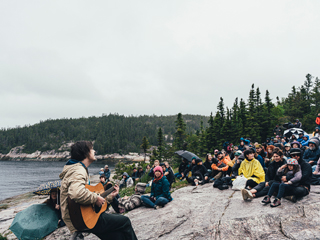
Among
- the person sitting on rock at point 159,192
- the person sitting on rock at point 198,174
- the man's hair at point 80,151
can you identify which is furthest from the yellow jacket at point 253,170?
the man's hair at point 80,151

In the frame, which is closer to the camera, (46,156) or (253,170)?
(253,170)

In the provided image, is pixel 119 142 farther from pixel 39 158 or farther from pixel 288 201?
pixel 288 201

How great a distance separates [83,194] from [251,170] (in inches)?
256

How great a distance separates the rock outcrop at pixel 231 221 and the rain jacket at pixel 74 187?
2.81 metres

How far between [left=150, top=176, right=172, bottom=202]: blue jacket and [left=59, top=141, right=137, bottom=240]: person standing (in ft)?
13.4

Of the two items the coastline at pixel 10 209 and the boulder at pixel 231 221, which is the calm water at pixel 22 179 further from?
the boulder at pixel 231 221

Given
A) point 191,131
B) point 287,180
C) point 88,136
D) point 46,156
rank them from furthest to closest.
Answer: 1. point 88,136
2. point 46,156
3. point 191,131
4. point 287,180

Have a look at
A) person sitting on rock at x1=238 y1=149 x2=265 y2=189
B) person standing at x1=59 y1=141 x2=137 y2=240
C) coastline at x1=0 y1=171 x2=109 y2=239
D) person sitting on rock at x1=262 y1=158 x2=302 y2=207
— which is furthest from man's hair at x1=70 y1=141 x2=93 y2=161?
coastline at x1=0 y1=171 x2=109 y2=239

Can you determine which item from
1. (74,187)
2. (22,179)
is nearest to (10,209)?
(74,187)

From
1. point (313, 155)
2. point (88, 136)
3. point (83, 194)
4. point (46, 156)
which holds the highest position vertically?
point (88, 136)

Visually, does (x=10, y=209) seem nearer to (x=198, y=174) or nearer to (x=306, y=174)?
(x=198, y=174)

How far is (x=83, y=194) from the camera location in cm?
267

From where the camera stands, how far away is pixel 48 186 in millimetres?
5730

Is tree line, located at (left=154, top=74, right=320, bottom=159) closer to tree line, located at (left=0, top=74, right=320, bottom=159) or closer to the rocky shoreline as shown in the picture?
tree line, located at (left=0, top=74, right=320, bottom=159)
